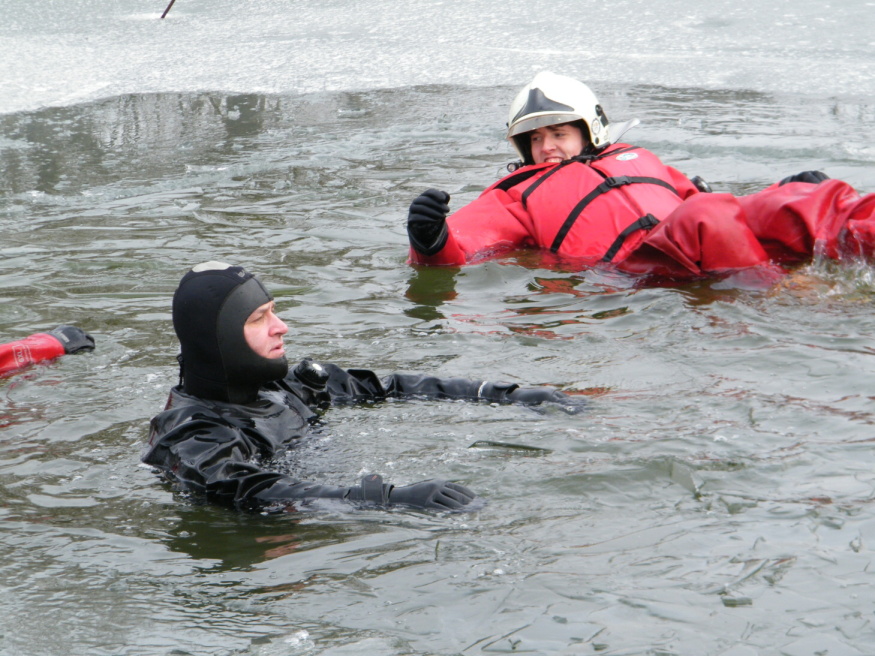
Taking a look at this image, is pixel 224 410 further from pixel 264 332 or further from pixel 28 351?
pixel 28 351

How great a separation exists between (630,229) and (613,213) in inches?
7.1

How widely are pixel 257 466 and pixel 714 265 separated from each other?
10.8 feet

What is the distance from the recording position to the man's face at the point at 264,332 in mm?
4297

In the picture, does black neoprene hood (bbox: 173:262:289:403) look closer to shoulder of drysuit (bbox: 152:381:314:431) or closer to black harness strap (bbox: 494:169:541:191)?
shoulder of drysuit (bbox: 152:381:314:431)

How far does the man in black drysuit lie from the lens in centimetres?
387

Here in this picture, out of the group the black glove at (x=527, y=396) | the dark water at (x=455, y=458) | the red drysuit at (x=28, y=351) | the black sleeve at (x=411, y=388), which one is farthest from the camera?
the red drysuit at (x=28, y=351)

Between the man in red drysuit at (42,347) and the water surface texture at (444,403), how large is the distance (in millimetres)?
89

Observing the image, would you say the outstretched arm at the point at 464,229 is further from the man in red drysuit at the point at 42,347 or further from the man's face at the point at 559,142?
the man in red drysuit at the point at 42,347

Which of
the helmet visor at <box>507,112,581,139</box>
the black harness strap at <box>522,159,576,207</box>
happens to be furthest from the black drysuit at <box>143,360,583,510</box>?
the helmet visor at <box>507,112,581,139</box>

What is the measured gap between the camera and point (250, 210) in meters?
8.60

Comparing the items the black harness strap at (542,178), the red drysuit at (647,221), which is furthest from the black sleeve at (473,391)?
the black harness strap at (542,178)

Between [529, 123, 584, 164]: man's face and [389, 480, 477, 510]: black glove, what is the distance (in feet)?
13.4

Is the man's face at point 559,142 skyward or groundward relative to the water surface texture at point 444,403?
skyward

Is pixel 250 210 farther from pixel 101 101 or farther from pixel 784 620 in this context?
pixel 784 620
